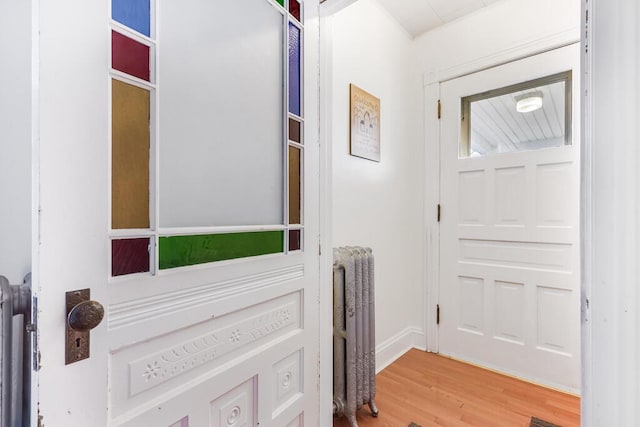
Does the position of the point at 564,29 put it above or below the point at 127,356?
above

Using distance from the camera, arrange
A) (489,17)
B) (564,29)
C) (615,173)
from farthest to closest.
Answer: (489,17) → (564,29) → (615,173)

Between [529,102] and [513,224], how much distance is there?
847 mm

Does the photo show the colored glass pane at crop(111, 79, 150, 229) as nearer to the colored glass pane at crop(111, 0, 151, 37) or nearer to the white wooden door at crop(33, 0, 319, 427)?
the white wooden door at crop(33, 0, 319, 427)

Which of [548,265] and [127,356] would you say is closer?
[127,356]

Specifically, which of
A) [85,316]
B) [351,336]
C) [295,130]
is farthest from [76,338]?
[351,336]

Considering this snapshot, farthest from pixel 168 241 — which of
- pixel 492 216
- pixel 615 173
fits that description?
pixel 492 216

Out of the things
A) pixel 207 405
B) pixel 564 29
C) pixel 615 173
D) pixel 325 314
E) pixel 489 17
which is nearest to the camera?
pixel 615 173

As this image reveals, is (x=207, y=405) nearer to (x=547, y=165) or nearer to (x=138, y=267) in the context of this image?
(x=138, y=267)

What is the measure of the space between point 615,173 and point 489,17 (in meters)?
2.12

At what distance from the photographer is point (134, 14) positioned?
0.63 metres

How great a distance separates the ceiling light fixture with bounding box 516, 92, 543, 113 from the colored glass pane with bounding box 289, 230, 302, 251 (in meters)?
1.95

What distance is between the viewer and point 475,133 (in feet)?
7.40

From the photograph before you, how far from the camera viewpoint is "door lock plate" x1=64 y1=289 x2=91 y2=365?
537 mm

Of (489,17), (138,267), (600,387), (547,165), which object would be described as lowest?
(600,387)
